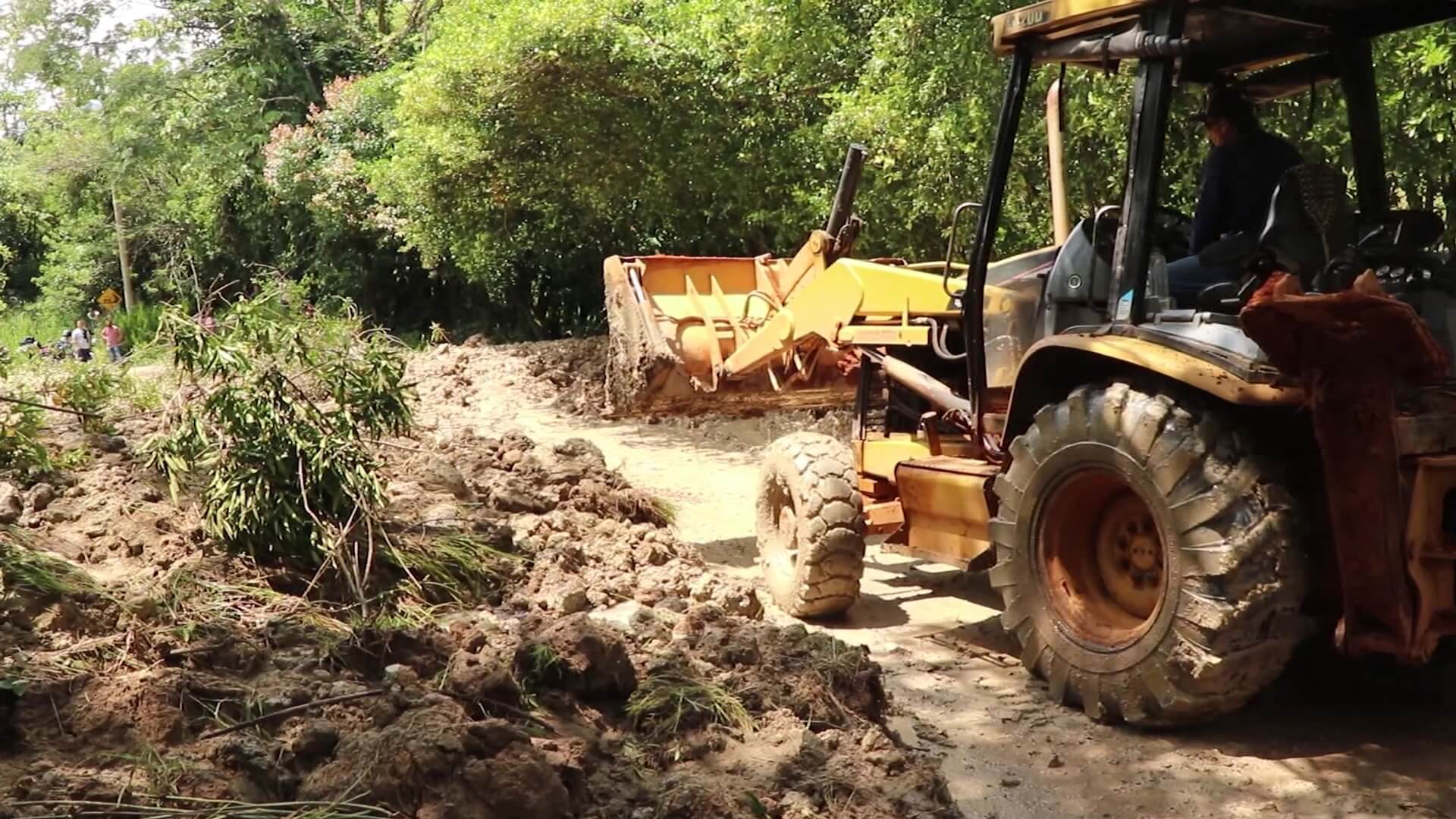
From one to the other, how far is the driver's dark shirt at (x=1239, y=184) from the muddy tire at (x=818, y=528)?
196cm

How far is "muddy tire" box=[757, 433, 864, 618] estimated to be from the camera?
6.12 m

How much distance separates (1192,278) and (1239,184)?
368mm

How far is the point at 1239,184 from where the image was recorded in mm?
4895

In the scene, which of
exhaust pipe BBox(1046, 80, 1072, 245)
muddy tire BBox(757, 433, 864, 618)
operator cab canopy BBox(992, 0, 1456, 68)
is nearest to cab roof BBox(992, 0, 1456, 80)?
operator cab canopy BBox(992, 0, 1456, 68)

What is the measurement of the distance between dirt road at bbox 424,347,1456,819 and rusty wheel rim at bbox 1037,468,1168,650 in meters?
0.34

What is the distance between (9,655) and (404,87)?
11.6 meters

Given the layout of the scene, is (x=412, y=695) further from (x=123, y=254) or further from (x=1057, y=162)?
(x=123, y=254)

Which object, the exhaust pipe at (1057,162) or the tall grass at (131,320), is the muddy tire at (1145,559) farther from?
the tall grass at (131,320)

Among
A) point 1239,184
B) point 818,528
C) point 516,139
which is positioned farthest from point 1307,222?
point 516,139

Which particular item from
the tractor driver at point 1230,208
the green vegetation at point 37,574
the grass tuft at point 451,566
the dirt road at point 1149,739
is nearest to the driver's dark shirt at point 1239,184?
the tractor driver at point 1230,208

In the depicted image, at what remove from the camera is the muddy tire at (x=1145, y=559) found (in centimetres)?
422

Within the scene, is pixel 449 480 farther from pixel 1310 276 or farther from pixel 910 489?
pixel 1310 276

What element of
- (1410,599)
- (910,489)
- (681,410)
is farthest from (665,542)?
(1410,599)

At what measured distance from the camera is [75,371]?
713cm
